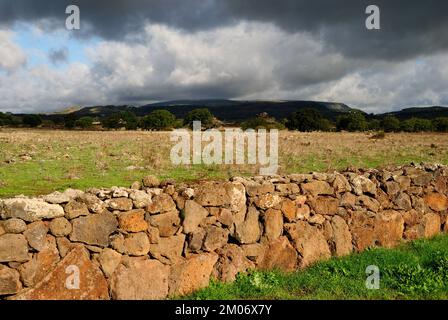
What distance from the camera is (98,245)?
7.82 meters

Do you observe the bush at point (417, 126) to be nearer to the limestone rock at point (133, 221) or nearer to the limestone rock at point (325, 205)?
the limestone rock at point (325, 205)

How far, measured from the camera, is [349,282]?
28.8ft

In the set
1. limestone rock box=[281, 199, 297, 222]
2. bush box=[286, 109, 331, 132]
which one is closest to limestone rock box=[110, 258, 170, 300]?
limestone rock box=[281, 199, 297, 222]

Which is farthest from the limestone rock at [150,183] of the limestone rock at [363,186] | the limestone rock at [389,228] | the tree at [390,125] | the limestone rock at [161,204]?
the tree at [390,125]

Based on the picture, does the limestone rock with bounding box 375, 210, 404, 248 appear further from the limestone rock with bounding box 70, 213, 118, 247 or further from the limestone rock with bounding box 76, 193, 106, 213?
the limestone rock with bounding box 76, 193, 106, 213

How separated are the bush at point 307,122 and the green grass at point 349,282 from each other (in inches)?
2588

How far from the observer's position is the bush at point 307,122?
249ft

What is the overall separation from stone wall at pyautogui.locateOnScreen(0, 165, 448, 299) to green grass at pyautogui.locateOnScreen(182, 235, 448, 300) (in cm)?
39

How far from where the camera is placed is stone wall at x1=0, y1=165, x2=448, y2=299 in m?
7.31
